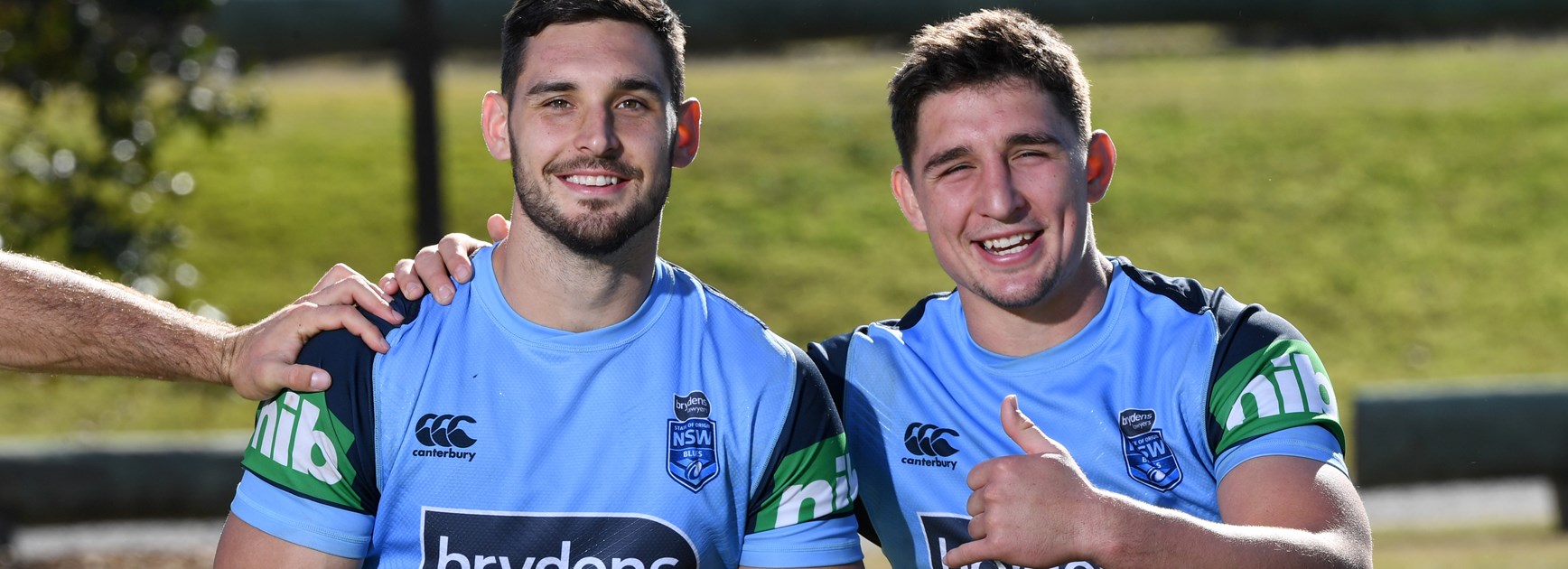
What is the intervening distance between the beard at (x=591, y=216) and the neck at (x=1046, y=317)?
2.98 feet

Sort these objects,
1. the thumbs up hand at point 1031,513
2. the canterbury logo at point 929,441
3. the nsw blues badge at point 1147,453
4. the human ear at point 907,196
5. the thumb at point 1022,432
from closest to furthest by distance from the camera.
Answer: the thumbs up hand at point 1031,513
the thumb at point 1022,432
the nsw blues badge at point 1147,453
the canterbury logo at point 929,441
the human ear at point 907,196

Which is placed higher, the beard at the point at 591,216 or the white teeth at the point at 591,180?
the white teeth at the point at 591,180

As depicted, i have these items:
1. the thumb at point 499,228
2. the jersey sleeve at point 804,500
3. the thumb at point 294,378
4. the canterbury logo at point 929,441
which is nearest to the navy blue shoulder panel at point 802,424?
the jersey sleeve at point 804,500

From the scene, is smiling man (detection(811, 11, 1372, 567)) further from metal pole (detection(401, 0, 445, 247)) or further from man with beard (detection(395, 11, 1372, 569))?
metal pole (detection(401, 0, 445, 247))

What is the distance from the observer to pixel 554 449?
3.58 m

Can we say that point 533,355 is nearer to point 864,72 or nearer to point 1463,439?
point 1463,439

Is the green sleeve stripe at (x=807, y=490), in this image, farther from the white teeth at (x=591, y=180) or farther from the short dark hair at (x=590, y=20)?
the short dark hair at (x=590, y=20)

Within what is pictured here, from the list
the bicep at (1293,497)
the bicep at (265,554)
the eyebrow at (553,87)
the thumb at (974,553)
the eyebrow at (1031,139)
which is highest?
the eyebrow at (553,87)

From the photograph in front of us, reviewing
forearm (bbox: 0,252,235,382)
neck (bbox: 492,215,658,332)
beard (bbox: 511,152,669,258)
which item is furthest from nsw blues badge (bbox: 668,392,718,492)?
forearm (bbox: 0,252,235,382)

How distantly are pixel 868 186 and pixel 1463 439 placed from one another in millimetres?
7783

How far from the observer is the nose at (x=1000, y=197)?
3.66 metres

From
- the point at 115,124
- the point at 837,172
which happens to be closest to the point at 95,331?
the point at 115,124

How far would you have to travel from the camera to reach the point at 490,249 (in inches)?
149

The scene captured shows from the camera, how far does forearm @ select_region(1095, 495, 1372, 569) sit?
10.4 ft
